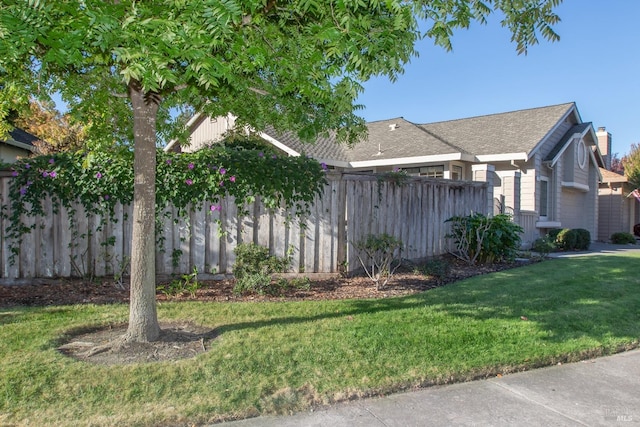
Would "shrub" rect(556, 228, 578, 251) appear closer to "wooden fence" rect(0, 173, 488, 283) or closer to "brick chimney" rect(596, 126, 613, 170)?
"wooden fence" rect(0, 173, 488, 283)

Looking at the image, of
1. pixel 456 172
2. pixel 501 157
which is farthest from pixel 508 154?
pixel 456 172

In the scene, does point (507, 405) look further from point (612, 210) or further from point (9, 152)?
point (612, 210)

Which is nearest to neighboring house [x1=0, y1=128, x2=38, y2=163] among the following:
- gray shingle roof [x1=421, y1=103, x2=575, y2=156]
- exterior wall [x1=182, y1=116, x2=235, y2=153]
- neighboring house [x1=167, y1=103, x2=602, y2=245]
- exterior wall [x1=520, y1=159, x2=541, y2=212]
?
neighboring house [x1=167, y1=103, x2=602, y2=245]

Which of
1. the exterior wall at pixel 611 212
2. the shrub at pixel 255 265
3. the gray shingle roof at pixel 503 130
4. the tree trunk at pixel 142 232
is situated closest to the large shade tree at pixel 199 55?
the tree trunk at pixel 142 232

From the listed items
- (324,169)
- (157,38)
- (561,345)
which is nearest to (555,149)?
(324,169)

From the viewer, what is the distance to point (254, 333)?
5133mm

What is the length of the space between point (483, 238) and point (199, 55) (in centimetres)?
843

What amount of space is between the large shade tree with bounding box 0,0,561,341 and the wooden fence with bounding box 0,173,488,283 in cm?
169

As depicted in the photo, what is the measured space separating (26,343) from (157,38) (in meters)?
3.28

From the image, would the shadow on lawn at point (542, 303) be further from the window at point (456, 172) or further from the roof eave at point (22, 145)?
the roof eave at point (22, 145)

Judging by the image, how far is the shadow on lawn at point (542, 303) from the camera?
224 inches

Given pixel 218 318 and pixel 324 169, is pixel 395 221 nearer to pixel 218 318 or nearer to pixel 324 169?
pixel 324 169

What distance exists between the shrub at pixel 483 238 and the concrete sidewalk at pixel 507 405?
6.08 metres

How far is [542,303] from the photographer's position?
6832mm
